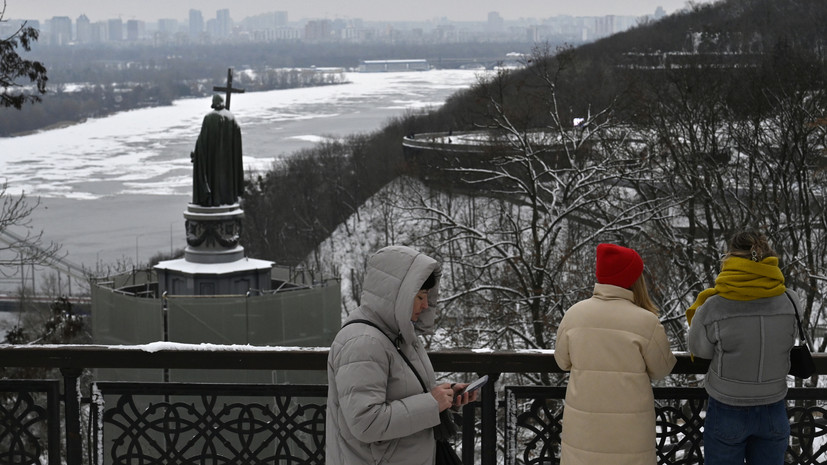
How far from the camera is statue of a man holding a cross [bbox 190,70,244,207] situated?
1584cm

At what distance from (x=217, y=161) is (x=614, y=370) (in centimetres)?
1236

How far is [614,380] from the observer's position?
4.42 meters

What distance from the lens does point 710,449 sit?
15.3 feet

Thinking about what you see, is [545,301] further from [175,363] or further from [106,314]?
[175,363]

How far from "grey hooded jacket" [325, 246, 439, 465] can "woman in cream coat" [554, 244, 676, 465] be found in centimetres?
87

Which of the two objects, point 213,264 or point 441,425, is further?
point 213,264

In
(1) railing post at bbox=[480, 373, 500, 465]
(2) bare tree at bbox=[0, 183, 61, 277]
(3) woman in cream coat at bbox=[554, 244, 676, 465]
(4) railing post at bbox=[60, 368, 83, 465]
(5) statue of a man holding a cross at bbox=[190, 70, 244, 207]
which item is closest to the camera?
(3) woman in cream coat at bbox=[554, 244, 676, 465]

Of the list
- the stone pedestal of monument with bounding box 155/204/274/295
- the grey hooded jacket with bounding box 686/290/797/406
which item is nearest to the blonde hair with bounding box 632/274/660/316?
the grey hooded jacket with bounding box 686/290/797/406

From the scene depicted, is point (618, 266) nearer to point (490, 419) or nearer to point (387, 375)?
point (490, 419)

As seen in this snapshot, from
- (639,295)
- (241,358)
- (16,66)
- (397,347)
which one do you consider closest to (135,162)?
(16,66)

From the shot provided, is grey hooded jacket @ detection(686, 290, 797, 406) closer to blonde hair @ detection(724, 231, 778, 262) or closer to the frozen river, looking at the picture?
blonde hair @ detection(724, 231, 778, 262)

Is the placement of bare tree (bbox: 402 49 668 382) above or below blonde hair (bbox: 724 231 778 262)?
below

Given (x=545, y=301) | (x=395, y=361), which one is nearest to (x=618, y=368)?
(x=395, y=361)

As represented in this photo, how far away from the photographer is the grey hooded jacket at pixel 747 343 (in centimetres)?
447
